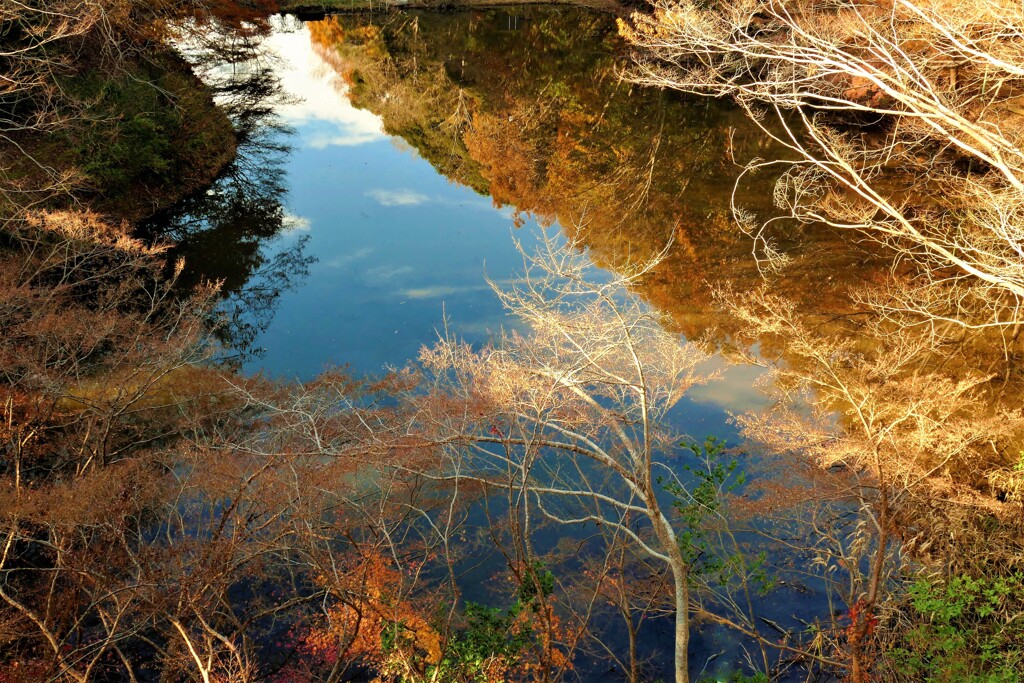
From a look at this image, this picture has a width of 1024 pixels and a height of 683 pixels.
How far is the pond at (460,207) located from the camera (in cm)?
1298

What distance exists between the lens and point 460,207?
17.9 meters

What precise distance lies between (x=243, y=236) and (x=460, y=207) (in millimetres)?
5027

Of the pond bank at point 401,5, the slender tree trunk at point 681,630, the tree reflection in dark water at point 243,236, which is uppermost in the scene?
the pond bank at point 401,5

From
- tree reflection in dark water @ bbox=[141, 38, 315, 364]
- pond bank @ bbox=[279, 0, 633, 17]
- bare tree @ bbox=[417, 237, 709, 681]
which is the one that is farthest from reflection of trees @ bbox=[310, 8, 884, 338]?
tree reflection in dark water @ bbox=[141, 38, 315, 364]

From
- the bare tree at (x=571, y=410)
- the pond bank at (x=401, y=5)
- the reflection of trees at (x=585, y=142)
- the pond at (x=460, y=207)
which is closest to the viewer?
the bare tree at (x=571, y=410)

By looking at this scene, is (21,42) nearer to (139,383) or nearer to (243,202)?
(243,202)

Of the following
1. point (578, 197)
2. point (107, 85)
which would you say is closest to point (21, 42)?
point (107, 85)

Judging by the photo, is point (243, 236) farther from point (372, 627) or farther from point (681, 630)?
point (681, 630)

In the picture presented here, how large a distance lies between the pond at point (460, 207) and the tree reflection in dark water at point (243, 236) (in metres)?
0.05

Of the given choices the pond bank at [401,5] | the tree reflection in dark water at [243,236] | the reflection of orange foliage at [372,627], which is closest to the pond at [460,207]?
the tree reflection in dark water at [243,236]

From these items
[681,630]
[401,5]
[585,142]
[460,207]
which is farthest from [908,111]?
[401,5]

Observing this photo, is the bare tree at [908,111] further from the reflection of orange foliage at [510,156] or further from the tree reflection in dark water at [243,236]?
the tree reflection in dark water at [243,236]

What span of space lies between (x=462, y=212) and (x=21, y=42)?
29.6ft

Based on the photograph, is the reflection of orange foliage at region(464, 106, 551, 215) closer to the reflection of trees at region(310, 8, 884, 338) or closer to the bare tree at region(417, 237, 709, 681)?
the reflection of trees at region(310, 8, 884, 338)
